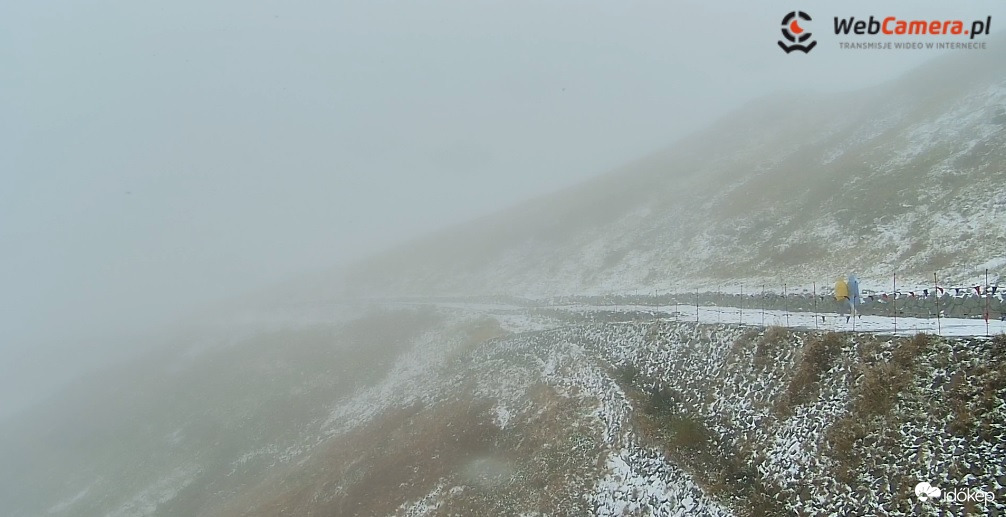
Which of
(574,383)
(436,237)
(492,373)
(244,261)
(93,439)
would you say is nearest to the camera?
(574,383)

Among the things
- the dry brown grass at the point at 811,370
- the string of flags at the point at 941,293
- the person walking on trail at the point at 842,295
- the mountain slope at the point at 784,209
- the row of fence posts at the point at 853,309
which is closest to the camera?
the dry brown grass at the point at 811,370

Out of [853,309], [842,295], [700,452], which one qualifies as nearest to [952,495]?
[700,452]

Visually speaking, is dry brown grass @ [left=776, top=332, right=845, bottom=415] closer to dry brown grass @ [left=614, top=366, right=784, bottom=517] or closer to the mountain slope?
dry brown grass @ [left=614, top=366, right=784, bottom=517]

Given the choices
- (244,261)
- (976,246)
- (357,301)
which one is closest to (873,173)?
(976,246)

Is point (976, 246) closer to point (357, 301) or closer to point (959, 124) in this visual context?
point (959, 124)

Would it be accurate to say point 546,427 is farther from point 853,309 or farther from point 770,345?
point 853,309

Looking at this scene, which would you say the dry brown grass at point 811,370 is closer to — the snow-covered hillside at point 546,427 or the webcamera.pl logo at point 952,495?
the snow-covered hillside at point 546,427

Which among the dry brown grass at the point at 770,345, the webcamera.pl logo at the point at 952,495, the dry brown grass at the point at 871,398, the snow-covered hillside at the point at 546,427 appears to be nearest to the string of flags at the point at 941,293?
the dry brown grass at the point at 871,398
